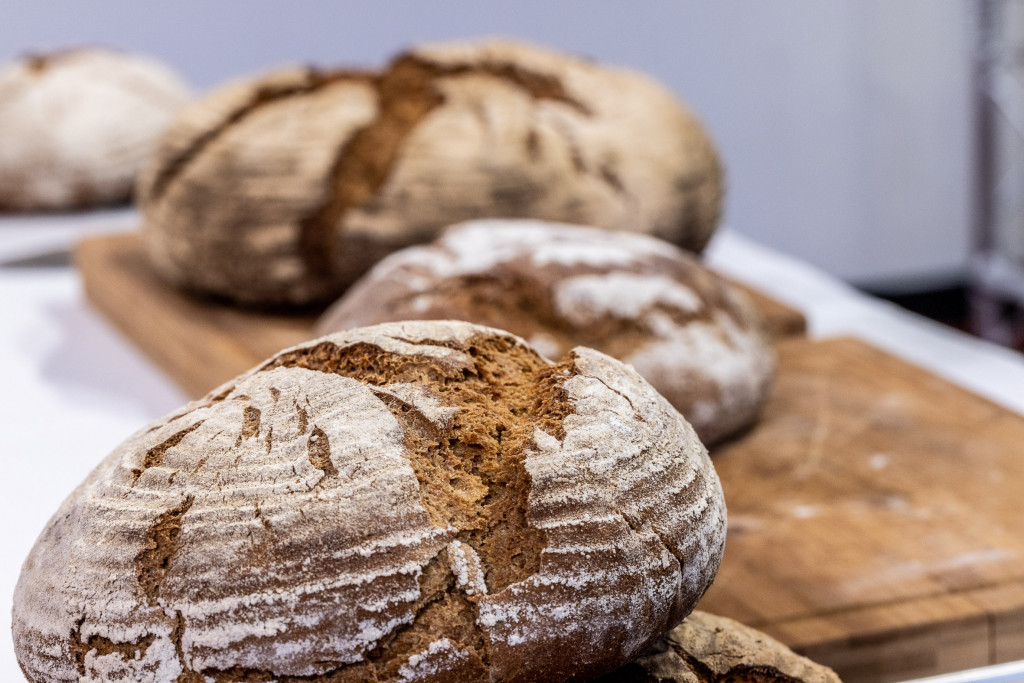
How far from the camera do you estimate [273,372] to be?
0.96m

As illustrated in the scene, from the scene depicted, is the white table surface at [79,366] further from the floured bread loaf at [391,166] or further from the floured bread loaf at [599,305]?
the floured bread loaf at [599,305]

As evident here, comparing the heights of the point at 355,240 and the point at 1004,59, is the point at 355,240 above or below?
above

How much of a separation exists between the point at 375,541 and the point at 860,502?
101 cm

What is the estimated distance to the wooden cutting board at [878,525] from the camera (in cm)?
133

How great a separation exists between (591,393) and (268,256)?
1.50 meters

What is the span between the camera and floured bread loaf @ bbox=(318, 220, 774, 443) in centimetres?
170

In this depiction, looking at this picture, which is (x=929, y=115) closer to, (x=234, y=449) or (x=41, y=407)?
(x=41, y=407)

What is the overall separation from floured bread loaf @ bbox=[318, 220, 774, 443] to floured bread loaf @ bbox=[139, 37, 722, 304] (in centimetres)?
37

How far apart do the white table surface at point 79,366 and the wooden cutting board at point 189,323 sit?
0.05 metres

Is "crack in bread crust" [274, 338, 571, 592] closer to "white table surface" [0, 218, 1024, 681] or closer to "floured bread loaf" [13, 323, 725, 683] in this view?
"floured bread loaf" [13, 323, 725, 683]

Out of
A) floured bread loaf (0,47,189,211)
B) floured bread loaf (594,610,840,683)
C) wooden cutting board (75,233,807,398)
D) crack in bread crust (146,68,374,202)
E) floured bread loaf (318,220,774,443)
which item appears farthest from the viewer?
floured bread loaf (0,47,189,211)

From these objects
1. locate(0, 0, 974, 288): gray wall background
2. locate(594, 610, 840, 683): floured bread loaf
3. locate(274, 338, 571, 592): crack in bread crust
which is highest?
locate(274, 338, 571, 592): crack in bread crust

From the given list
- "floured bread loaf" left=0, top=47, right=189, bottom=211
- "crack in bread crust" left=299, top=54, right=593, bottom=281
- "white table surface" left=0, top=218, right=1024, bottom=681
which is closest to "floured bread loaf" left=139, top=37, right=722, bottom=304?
"crack in bread crust" left=299, top=54, right=593, bottom=281

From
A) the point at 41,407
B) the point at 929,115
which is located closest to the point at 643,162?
the point at 41,407
